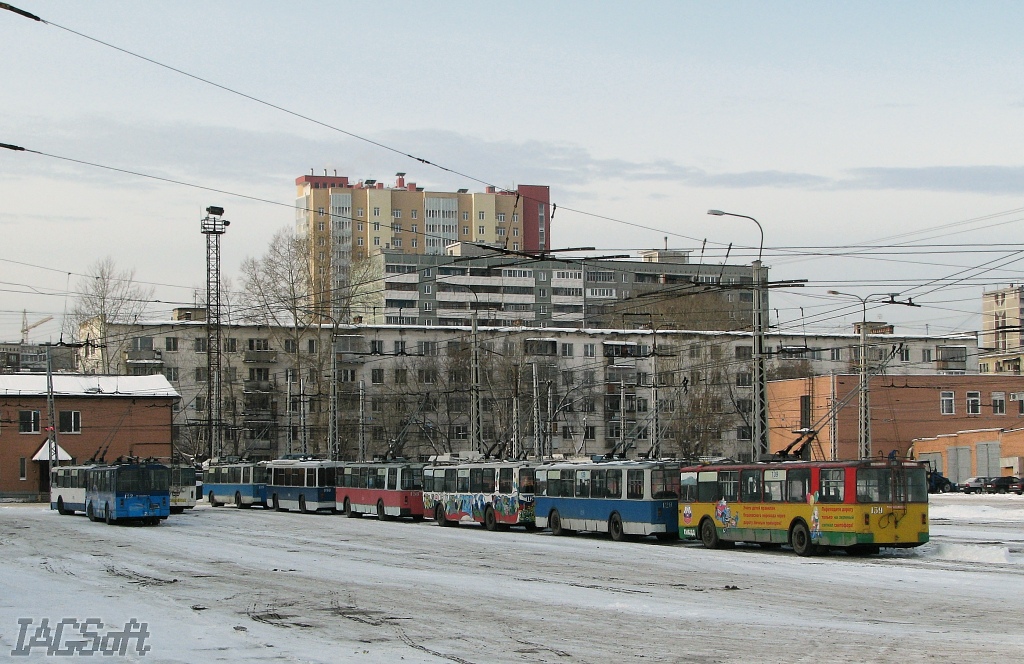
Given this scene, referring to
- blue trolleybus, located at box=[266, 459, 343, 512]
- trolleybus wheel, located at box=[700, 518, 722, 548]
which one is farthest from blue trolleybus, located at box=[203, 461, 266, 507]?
trolleybus wheel, located at box=[700, 518, 722, 548]

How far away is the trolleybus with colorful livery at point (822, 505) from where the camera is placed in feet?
89.0

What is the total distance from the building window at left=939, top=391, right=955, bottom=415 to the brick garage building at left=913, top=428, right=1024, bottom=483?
285 centimetres

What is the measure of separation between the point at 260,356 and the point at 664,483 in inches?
2716

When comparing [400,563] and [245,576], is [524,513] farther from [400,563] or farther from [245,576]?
[245,576]

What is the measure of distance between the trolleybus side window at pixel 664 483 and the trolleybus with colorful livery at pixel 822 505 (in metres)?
2.05

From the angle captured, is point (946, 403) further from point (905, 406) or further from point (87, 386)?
point (87, 386)

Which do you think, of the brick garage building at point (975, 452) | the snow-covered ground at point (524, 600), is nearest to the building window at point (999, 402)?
the brick garage building at point (975, 452)

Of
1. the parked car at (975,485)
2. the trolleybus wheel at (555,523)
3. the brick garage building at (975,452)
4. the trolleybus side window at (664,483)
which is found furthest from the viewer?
the brick garage building at (975,452)

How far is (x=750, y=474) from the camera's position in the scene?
30.4 m

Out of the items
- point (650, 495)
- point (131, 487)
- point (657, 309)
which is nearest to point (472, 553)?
point (650, 495)

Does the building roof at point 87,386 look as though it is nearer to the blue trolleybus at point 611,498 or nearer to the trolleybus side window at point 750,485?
the blue trolleybus at point 611,498

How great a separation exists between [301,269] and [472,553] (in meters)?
52.7

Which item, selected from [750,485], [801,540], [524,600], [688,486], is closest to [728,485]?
[750,485]

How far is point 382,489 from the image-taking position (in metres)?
50.1
